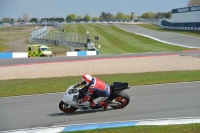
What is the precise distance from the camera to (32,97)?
53.0 ft

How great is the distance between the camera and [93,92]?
38.8 ft

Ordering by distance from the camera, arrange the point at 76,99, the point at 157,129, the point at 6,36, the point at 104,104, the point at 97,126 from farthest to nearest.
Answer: the point at 6,36
the point at 104,104
the point at 76,99
the point at 97,126
the point at 157,129

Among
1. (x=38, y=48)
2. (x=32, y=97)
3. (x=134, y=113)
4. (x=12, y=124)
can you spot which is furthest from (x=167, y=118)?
(x=38, y=48)

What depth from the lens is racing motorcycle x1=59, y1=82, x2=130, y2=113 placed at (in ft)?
39.4

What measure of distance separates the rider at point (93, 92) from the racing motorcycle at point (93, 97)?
133mm

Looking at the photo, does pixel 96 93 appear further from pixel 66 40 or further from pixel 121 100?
pixel 66 40

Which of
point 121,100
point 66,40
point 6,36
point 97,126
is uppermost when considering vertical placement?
point 121,100

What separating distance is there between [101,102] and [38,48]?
123ft

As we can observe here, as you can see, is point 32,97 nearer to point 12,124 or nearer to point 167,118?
point 12,124

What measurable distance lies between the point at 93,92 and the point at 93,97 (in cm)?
27

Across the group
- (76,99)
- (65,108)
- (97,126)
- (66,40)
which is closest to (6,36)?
(66,40)

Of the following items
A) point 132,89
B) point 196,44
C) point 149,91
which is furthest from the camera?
point 196,44

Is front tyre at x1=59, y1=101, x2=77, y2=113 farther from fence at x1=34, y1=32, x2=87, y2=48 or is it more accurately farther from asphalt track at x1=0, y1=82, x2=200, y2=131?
fence at x1=34, y1=32, x2=87, y2=48

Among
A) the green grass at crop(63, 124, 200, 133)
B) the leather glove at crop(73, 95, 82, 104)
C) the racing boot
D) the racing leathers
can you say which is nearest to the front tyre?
the leather glove at crop(73, 95, 82, 104)
